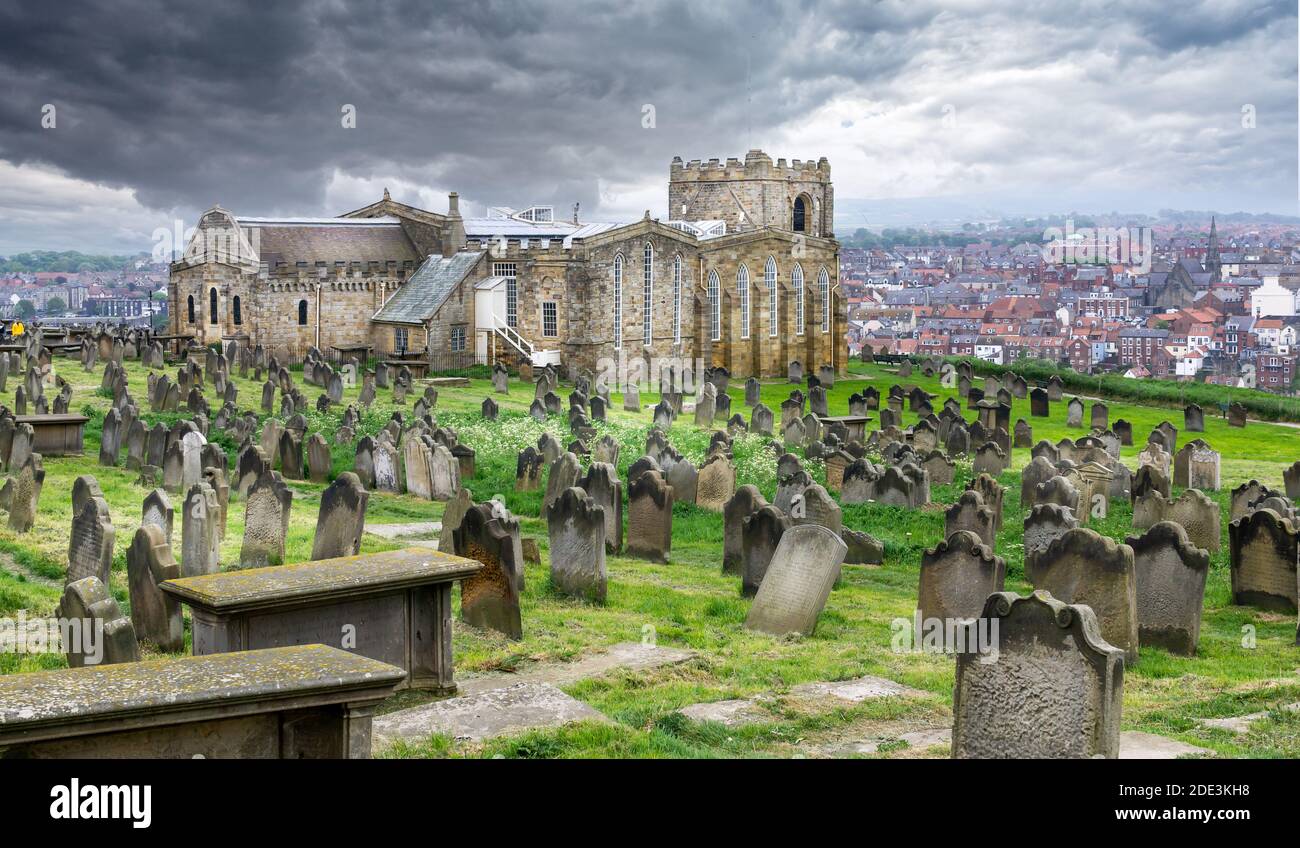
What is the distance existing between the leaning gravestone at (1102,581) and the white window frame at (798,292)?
48970mm

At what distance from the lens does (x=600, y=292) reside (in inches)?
2108

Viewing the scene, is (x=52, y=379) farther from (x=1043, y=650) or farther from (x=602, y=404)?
(x=1043, y=650)

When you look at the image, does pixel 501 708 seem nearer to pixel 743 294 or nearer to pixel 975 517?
pixel 975 517

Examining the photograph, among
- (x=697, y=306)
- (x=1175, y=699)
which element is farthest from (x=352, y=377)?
(x=1175, y=699)

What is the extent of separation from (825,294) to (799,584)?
50131 mm

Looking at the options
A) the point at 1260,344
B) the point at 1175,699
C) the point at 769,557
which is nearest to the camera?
the point at 1175,699

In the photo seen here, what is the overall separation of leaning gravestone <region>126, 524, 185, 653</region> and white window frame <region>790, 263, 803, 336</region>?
166 ft

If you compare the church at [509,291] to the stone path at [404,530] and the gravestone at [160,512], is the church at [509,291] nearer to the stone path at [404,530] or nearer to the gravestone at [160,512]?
the stone path at [404,530]

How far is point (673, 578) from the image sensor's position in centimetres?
1622

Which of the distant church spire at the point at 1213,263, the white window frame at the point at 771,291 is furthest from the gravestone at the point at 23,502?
the distant church spire at the point at 1213,263

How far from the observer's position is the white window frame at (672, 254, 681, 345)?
56.4 metres

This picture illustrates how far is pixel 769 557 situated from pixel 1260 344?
114046 mm

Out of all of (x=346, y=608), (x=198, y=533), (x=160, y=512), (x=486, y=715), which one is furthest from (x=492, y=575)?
(x=160, y=512)

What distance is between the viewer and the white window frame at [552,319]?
5328cm
